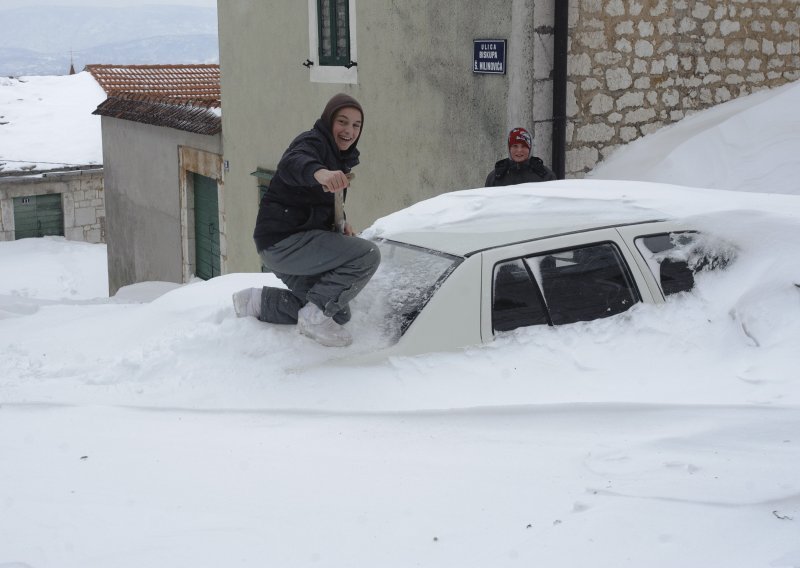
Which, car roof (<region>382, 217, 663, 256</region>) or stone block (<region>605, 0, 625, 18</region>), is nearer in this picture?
car roof (<region>382, 217, 663, 256</region>)

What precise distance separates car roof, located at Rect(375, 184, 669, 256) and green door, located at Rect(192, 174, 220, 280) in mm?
9707

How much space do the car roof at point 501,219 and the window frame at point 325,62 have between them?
597cm

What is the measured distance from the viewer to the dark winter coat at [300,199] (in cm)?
476

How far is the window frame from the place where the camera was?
35.0 feet

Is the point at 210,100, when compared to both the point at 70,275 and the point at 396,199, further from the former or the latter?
the point at 70,275

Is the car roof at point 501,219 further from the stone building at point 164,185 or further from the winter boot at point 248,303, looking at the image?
the stone building at point 164,185

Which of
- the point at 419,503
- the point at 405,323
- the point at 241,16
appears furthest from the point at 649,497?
the point at 241,16

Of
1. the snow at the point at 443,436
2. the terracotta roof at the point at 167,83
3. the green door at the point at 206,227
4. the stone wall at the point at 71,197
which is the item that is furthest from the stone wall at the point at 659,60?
the stone wall at the point at 71,197

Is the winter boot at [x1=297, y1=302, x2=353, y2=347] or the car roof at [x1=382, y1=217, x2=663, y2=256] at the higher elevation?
the car roof at [x1=382, y1=217, x2=663, y2=256]

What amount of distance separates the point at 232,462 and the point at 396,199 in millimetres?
6541

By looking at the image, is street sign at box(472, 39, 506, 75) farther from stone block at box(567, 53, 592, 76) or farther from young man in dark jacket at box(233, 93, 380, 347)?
young man in dark jacket at box(233, 93, 380, 347)

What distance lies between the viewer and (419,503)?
3.40 m

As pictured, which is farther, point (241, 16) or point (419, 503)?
point (241, 16)

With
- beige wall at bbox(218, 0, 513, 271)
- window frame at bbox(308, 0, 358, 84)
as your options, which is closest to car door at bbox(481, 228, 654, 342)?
beige wall at bbox(218, 0, 513, 271)
